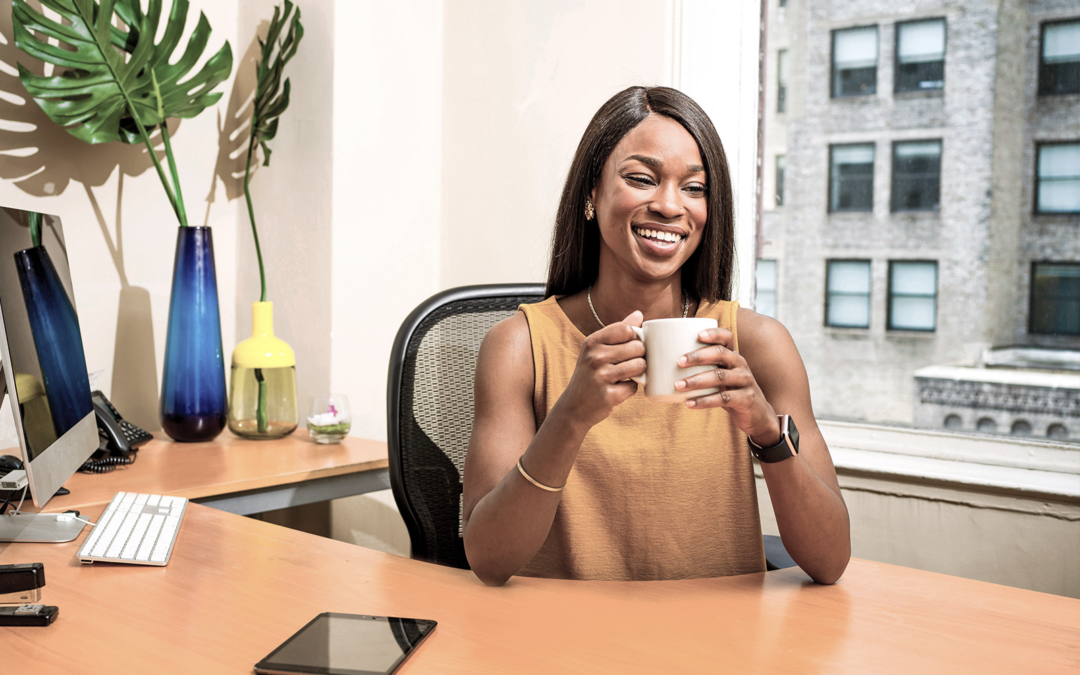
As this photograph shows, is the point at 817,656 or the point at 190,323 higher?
the point at 190,323

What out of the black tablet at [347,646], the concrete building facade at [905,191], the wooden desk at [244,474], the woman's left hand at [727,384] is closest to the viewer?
the black tablet at [347,646]

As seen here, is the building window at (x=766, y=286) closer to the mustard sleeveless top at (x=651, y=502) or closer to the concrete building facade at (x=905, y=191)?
the concrete building facade at (x=905, y=191)

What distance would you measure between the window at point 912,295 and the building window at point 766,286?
30 centimetres

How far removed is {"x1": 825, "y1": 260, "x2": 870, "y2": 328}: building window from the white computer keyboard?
5.56ft

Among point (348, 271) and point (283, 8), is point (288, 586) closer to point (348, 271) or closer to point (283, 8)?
point (348, 271)

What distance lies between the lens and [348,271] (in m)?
2.31

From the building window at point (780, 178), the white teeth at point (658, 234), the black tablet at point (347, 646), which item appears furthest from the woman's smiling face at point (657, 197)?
the building window at point (780, 178)

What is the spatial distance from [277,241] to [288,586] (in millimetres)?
1625

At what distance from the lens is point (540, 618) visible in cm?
85

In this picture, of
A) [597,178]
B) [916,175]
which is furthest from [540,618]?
[916,175]

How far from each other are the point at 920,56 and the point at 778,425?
4.99 feet

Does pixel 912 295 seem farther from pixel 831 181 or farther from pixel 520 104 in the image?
pixel 520 104

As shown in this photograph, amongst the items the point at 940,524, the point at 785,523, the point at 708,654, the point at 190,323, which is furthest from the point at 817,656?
the point at 190,323

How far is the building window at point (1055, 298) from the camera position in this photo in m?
1.86
